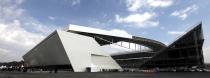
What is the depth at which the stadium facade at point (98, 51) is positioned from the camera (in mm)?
73062

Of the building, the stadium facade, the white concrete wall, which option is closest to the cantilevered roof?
the stadium facade

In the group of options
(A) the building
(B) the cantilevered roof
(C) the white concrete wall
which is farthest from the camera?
(B) the cantilevered roof

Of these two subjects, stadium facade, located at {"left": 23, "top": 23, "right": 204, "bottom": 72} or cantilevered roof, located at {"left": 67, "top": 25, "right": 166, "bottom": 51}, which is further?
cantilevered roof, located at {"left": 67, "top": 25, "right": 166, "bottom": 51}

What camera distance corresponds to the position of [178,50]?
9019 cm

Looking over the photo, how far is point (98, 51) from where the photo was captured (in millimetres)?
82750

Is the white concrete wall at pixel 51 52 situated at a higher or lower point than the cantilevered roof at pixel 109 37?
lower

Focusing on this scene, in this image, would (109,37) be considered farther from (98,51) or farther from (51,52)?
(51,52)

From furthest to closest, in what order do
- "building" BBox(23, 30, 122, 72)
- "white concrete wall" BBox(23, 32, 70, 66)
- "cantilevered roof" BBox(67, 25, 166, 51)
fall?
1. "cantilevered roof" BBox(67, 25, 166, 51)
2. "white concrete wall" BBox(23, 32, 70, 66)
3. "building" BBox(23, 30, 122, 72)

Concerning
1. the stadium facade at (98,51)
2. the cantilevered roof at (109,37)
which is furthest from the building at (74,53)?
the cantilevered roof at (109,37)

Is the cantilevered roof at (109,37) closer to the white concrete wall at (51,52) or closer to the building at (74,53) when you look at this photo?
the building at (74,53)

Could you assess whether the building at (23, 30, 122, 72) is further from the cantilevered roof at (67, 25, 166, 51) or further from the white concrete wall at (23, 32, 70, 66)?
the cantilevered roof at (67, 25, 166, 51)

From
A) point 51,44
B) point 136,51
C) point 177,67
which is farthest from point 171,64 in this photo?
point 51,44

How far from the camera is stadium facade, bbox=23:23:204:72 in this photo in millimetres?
73062

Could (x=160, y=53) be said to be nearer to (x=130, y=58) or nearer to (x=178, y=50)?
(x=178, y=50)
